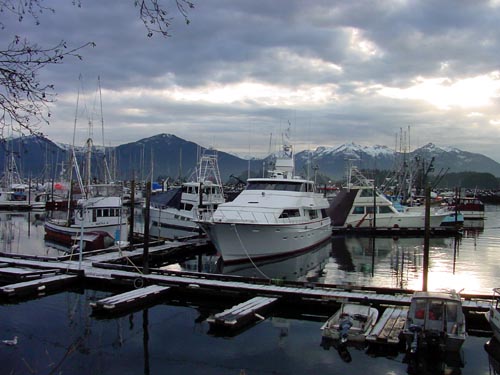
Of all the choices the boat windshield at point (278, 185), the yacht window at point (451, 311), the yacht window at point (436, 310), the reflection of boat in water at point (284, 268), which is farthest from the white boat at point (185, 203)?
the yacht window at point (451, 311)

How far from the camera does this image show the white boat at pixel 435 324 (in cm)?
1380

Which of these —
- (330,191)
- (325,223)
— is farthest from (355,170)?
(330,191)

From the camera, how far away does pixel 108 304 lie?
1739 cm

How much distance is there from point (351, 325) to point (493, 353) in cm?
431

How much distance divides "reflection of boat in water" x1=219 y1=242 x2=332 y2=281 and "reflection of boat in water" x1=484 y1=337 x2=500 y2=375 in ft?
38.0

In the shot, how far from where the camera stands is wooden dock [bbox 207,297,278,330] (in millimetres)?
15785

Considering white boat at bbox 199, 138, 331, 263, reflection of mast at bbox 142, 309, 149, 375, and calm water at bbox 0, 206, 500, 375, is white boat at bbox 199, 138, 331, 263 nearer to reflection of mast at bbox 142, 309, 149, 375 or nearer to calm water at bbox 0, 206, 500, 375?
calm water at bbox 0, 206, 500, 375

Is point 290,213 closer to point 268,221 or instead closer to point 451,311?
point 268,221

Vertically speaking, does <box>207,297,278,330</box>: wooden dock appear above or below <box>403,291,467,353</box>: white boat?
below

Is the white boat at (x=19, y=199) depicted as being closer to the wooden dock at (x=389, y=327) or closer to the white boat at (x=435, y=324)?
the wooden dock at (x=389, y=327)

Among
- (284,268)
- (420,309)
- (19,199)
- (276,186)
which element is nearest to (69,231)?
(276,186)

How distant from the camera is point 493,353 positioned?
1466 centimetres

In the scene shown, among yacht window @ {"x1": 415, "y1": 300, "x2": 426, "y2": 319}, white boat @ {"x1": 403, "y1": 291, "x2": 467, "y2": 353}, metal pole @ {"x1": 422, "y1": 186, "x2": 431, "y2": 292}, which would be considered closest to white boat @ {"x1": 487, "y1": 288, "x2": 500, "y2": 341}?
white boat @ {"x1": 403, "y1": 291, "x2": 467, "y2": 353}

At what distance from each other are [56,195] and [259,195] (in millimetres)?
73534
